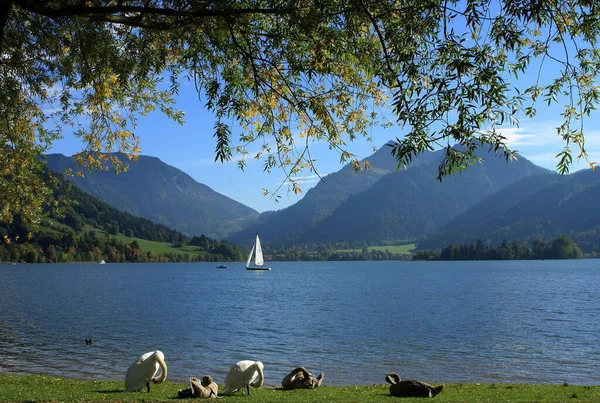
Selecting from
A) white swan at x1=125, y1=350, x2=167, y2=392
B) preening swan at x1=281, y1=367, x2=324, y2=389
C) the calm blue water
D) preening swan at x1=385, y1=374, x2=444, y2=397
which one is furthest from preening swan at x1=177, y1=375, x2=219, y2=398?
the calm blue water

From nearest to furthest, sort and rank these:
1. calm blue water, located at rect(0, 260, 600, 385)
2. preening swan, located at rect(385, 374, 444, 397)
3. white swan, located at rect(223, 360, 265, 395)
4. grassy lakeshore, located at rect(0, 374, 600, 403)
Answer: grassy lakeshore, located at rect(0, 374, 600, 403) < preening swan, located at rect(385, 374, 444, 397) < white swan, located at rect(223, 360, 265, 395) < calm blue water, located at rect(0, 260, 600, 385)

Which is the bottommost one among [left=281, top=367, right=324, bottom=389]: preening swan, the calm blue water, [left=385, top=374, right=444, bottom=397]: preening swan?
the calm blue water

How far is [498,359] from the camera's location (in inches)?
1265

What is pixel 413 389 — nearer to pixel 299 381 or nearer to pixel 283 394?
pixel 283 394

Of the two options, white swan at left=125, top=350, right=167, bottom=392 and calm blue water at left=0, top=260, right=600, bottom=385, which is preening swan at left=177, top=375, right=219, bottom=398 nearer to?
white swan at left=125, top=350, right=167, bottom=392

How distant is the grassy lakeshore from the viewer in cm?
1617

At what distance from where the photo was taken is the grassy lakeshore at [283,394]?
637 inches

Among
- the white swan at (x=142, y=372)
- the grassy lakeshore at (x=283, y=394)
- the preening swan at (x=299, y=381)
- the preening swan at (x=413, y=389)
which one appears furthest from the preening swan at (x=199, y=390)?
the preening swan at (x=413, y=389)

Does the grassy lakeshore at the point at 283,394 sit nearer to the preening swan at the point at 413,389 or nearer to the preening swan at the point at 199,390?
the preening swan at the point at 413,389

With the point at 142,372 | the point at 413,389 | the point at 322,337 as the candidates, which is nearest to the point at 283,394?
the point at 413,389

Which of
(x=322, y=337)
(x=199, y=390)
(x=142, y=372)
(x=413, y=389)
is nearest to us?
(x=199, y=390)

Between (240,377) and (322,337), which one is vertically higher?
(240,377)

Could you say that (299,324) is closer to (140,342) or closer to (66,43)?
(140,342)

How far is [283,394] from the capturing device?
18516 mm
